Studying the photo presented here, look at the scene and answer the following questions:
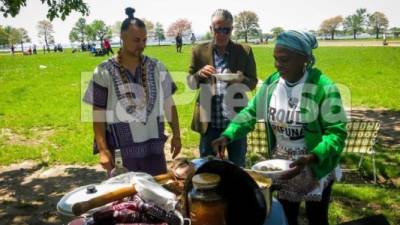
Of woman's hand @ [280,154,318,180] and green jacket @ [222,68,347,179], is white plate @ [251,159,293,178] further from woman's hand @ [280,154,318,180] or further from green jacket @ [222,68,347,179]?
green jacket @ [222,68,347,179]

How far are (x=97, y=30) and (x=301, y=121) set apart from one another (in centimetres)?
11026

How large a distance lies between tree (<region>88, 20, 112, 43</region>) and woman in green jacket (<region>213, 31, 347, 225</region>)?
106 m

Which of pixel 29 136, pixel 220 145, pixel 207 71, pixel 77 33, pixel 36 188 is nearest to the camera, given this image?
pixel 220 145

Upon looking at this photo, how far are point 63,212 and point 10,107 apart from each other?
12568mm

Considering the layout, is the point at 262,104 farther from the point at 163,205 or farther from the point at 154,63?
the point at 163,205

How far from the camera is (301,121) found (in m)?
2.54

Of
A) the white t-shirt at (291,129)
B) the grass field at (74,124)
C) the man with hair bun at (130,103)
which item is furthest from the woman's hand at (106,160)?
the grass field at (74,124)

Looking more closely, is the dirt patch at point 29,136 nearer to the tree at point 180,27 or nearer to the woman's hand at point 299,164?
the woman's hand at point 299,164

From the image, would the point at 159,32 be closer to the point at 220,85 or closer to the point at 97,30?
the point at 97,30

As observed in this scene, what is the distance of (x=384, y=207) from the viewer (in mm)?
5000

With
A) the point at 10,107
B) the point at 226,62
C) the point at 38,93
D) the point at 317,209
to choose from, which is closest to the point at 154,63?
the point at 226,62

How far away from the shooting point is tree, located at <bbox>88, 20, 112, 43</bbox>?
341 ft

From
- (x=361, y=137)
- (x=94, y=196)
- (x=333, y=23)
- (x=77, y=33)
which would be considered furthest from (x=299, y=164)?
(x=333, y=23)

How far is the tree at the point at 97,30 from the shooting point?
104 metres
